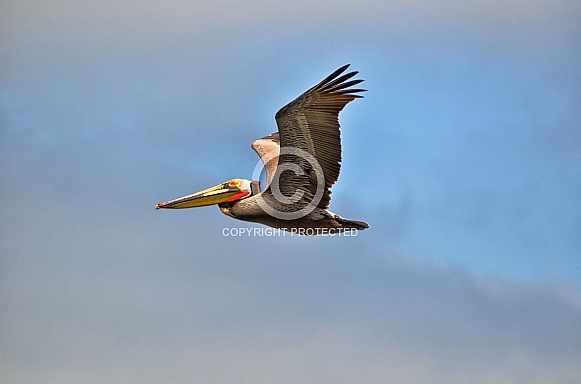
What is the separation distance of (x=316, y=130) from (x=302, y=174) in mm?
1002

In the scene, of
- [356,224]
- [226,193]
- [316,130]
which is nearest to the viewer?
[316,130]

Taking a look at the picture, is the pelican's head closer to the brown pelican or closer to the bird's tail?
the brown pelican

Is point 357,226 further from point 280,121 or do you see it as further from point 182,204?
point 182,204

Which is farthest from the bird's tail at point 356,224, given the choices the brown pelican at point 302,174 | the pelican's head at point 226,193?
the pelican's head at point 226,193

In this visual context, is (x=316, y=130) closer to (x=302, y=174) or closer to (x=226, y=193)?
(x=302, y=174)

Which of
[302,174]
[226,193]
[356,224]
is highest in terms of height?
[226,193]

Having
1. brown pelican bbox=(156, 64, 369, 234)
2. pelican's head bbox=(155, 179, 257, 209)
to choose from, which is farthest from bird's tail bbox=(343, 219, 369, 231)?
pelican's head bbox=(155, 179, 257, 209)

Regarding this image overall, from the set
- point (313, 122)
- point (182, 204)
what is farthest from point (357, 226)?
point (182, 204)

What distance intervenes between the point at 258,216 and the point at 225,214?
3.16 ft

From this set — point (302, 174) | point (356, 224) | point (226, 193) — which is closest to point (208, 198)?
point (226, 193)

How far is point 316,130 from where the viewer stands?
19781mm

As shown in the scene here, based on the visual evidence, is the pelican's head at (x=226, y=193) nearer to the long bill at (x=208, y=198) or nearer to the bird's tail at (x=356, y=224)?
the long bill at (x=208, y=198)

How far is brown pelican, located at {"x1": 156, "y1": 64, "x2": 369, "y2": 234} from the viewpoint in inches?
768

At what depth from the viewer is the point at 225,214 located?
72.1 ft
